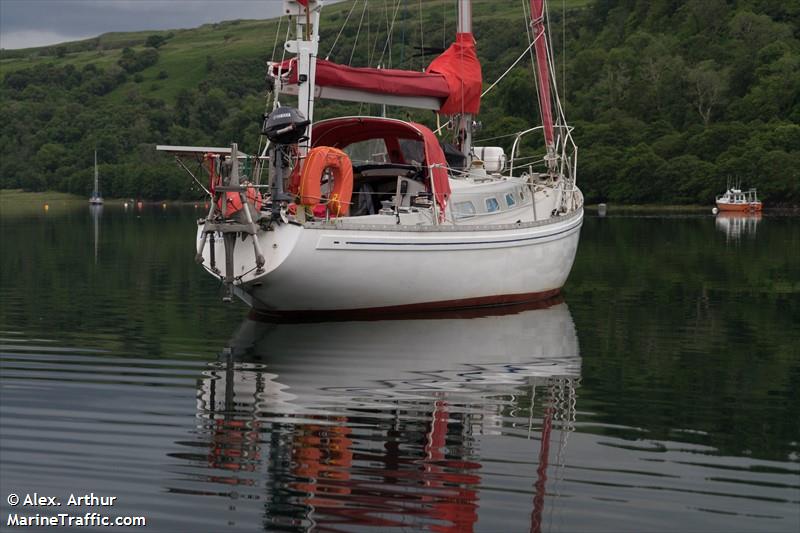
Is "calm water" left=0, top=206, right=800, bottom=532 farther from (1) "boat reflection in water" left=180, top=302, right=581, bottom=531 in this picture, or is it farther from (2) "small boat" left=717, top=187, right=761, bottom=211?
(2) "small boat" left=717, top=187, right=761, bottom=211

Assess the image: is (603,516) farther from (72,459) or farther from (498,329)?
(498,329)

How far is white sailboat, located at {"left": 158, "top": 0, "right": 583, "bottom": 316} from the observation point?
79.5 feet

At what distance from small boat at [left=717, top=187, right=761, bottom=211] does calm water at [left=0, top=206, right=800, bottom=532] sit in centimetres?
7937

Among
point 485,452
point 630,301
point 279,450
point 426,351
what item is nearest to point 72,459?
point 279,450

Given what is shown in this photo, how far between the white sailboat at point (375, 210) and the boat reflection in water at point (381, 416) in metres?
1.14

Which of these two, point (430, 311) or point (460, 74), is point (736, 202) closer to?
point (460, 74)

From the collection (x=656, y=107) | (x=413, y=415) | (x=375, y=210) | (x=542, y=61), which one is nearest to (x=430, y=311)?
(x=375, y=210)

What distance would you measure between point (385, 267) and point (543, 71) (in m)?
12.3

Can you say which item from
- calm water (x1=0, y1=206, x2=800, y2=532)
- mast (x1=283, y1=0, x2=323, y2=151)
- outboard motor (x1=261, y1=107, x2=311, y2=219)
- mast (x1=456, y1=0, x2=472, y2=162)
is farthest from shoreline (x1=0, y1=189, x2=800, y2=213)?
outboard motor (x1=261, y1=107, x2=311, y2=219)

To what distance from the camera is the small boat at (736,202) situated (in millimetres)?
108500

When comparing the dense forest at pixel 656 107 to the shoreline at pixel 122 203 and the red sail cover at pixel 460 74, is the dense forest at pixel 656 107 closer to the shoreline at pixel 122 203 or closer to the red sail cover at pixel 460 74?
the shoreline at pixel 122 203

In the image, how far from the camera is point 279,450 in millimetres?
14477

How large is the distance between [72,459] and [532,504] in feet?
17.4

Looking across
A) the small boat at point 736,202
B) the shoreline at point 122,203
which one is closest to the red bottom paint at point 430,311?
the small boat at point 736,202
